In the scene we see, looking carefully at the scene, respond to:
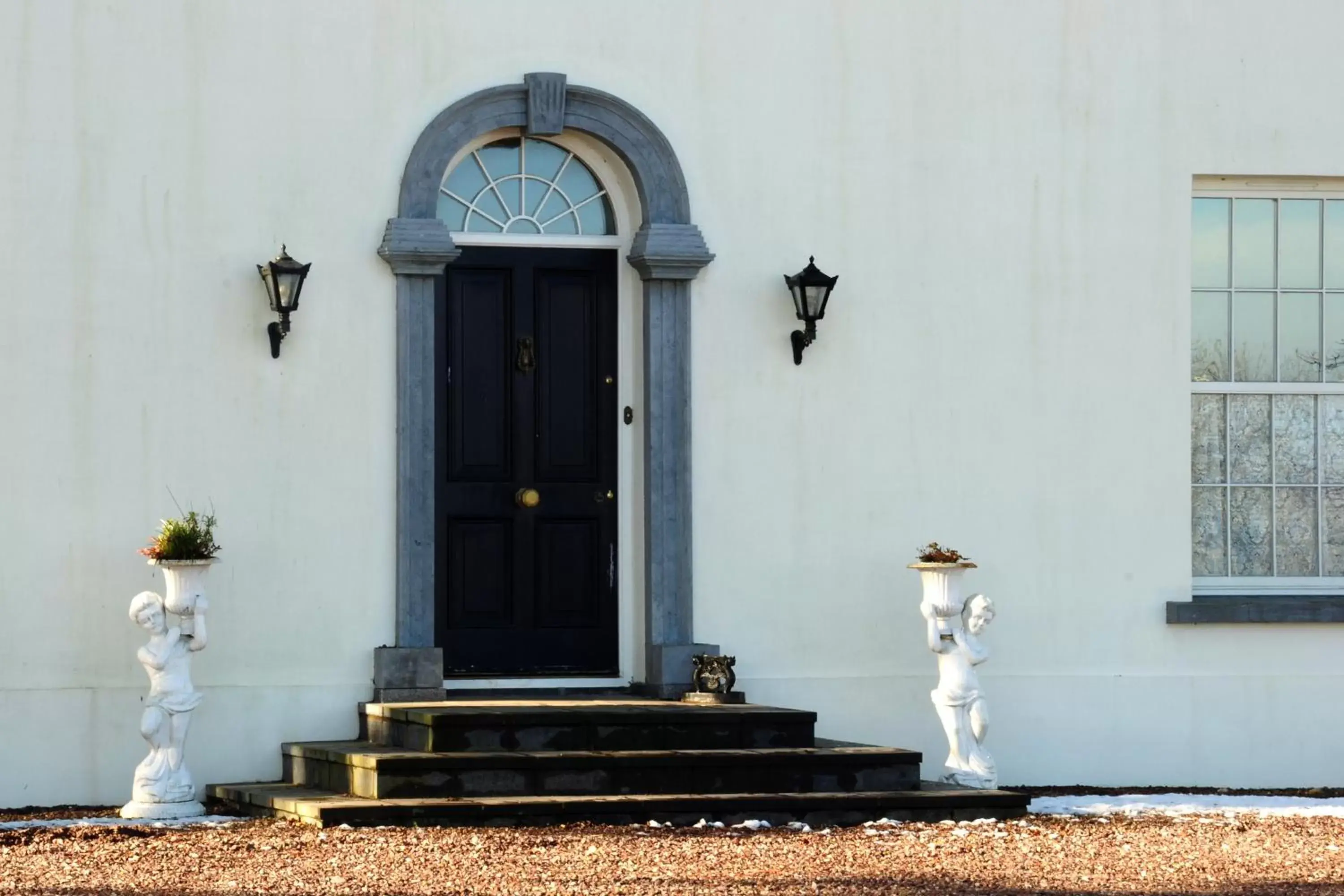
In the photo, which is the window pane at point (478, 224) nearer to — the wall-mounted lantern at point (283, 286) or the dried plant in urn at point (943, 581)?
the wall-mounted lantern at point (283, 286)

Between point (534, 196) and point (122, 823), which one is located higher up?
point (534, 196)

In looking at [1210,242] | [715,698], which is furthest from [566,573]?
[1210,242]

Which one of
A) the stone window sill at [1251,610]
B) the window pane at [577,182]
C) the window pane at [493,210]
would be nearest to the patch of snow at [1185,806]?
the stone window sill at [1251,610]

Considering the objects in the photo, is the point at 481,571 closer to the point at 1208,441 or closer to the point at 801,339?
the point at 801,339

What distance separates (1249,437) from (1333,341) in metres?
0.69

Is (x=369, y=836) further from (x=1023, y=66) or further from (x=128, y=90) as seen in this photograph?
(x=1023, y=66)

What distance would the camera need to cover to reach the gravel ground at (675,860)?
7.01 metres

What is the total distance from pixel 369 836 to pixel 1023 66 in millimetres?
5378

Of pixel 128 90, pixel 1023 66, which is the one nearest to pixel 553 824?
pixel 128 90

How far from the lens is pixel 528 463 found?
10.4m

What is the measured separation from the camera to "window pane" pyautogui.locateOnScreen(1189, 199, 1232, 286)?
36.3 ft

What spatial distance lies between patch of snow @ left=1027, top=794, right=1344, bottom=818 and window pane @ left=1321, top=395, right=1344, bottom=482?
5.94 feet

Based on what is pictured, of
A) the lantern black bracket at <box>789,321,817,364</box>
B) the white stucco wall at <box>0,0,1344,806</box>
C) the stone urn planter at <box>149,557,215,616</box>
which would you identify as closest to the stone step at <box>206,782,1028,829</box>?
the stone urn planter at <box>149,557,215,616</box>

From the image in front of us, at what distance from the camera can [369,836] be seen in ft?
26.0
